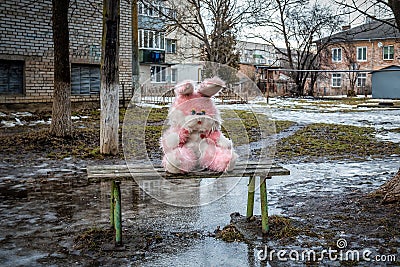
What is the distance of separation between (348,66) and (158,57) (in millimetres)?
24470

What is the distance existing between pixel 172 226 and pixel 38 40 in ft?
48.6

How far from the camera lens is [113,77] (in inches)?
353

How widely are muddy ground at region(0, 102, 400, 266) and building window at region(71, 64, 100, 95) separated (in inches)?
486

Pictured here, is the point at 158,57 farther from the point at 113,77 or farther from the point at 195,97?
the point at 195,97

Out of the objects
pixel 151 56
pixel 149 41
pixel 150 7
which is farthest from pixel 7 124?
pixel 149 41

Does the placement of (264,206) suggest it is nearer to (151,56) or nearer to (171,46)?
(151,56)

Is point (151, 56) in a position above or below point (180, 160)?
above

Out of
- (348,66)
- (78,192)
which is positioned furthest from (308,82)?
(78,192)

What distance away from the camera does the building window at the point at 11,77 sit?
16.6 metres

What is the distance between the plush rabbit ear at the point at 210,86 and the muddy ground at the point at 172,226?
1335mm

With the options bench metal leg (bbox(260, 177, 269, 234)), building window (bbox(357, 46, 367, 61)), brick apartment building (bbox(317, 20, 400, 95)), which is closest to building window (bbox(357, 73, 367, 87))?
brick apartment building (bbox(317, 20, 400, 95))

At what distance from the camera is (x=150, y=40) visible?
147 ft

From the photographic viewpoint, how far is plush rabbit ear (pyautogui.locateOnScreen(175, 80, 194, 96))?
13.2 feet

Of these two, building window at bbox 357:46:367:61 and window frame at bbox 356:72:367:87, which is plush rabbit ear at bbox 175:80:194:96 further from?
building window at bbox 357:46:367:61
